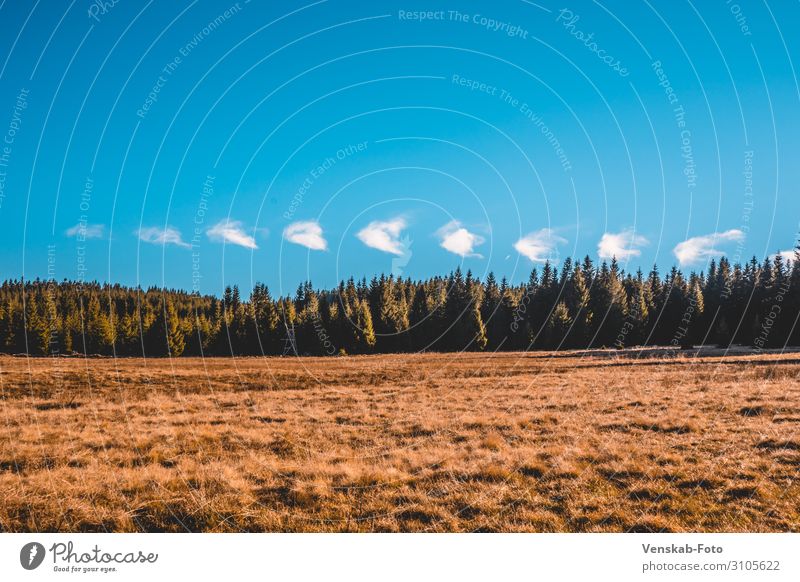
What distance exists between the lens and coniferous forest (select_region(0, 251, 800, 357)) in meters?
71.9

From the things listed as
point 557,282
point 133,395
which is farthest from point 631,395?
point 557,282

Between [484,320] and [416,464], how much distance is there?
277 ft

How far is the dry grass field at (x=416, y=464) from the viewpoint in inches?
296

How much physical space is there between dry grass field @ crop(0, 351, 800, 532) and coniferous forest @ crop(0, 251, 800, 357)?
51.8m

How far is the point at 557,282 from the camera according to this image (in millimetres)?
91062

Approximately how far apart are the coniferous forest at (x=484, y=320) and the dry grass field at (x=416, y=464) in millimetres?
51763
